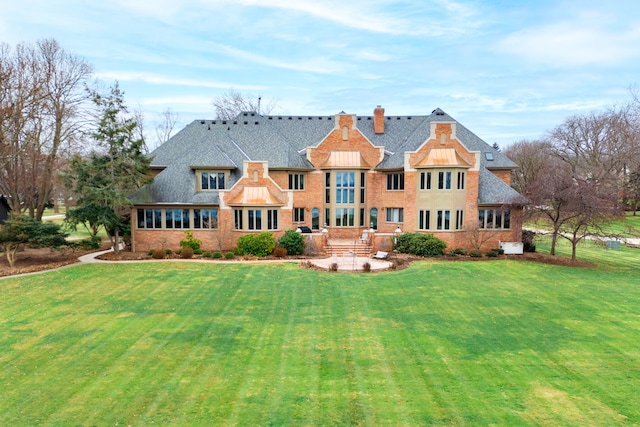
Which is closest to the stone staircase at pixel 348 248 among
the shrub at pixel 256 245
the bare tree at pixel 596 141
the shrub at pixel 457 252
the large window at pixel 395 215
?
the large window at pixel 395 215

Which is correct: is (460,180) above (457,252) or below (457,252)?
above

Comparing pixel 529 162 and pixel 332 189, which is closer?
pixel 332 189

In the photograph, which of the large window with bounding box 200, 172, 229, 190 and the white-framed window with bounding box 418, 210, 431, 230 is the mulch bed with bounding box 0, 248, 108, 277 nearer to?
the large window with bounding box 200, 172, 229, 190

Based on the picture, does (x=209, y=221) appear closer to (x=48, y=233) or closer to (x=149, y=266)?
(x=149, y=266)

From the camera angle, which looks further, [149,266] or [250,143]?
[250,143]

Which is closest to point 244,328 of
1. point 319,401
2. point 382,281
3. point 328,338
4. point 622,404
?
point 328,338

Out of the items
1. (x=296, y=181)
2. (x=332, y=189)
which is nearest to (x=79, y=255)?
(x=296, y=181)

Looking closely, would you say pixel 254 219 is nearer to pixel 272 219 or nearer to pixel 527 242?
pixel 272 219
